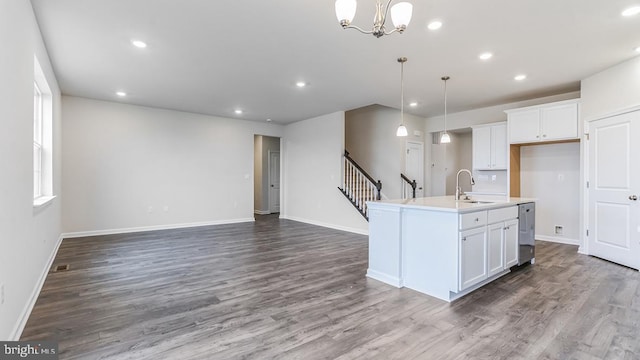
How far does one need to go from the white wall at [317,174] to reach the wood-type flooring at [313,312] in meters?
2.60

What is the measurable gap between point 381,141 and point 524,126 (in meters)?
3.08

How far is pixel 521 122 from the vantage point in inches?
221

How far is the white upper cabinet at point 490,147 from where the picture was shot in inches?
240

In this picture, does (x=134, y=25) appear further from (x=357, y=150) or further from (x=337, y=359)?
(x=357, y=150)

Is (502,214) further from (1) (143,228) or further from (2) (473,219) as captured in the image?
(1) (143,228)

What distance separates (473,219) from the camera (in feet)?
10.1

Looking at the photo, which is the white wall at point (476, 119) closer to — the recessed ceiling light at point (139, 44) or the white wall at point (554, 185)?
the white wall at point (554, 185)

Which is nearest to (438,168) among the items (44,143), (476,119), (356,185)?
(476,119)

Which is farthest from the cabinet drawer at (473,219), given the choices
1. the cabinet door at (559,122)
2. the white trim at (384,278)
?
the cabinet door at (559,122)

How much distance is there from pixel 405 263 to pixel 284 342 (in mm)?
1688

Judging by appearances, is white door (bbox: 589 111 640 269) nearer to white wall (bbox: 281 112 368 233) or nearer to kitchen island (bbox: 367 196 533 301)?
kitchen island (bbox: 367 196 533 301)

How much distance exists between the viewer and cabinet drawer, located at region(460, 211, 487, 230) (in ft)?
9.65

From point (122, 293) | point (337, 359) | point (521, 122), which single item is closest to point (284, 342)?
A: point (337, 359)

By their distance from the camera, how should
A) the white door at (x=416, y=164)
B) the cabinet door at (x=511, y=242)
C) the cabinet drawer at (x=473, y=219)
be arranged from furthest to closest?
1. the white door at (x=416, y=164)
2. the cabinet door at (x=511, y=242)
3. the cabinet drawer at (x=473, y=219)
